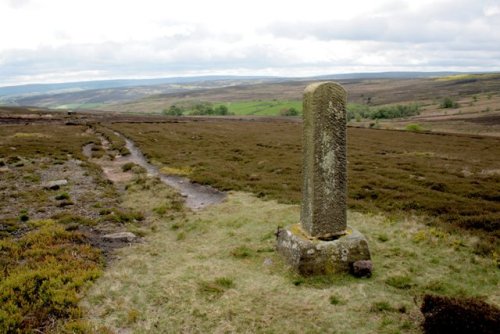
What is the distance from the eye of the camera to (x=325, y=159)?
983 centimetres

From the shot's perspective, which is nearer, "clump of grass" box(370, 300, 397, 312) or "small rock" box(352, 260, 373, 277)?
"clump of grass" box(370, 300, 397, 312)

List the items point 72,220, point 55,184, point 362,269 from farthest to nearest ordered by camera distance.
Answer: point 55,184
point 72,220
point 362,269

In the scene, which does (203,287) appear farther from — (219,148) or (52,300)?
(219,148)

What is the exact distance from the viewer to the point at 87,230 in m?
13.8

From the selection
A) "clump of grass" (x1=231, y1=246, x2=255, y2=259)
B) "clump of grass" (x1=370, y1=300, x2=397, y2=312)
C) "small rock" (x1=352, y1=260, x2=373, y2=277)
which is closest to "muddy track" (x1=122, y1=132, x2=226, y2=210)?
"clump of grass" (x1=231, y1=246, x2=255, y2=259)

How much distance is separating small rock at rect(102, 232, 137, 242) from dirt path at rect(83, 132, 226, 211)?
4302 millimetres

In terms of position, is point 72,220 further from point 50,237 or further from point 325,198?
point 325,198

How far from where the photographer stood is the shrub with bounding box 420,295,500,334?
21.1 feet

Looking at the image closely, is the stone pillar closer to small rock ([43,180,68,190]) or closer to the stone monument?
the stone monument

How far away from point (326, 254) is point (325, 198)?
1.50 meters

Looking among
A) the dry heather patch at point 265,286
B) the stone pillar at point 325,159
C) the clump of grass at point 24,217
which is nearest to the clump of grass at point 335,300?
the dry heather patch at point 265,286

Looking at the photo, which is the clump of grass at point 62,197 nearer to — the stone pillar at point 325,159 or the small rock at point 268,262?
the small rock at point 268,262

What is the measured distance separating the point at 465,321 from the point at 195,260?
7.04m

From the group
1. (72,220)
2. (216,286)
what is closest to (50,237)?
(72,220)
